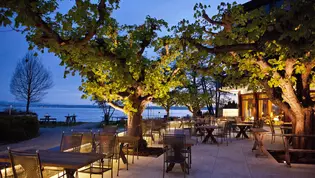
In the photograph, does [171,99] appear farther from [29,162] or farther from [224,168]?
[29,162]

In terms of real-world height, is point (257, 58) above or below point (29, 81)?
below

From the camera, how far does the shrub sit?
1168cm

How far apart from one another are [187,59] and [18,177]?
585cm

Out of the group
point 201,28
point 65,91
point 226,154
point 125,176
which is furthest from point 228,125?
point 65,91

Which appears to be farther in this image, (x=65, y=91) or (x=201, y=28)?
(x=65, y=91)

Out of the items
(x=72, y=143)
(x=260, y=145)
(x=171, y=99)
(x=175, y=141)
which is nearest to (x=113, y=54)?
(x=72, y=143)

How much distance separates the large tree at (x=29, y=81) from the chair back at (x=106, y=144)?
57.7 feet

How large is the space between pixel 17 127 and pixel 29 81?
32.9 ft

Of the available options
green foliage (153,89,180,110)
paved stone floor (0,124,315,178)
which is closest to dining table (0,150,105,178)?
paved stone floor (0,124,315,178)

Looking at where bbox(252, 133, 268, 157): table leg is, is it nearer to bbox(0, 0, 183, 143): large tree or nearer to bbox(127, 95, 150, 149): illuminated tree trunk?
bbox(0, 0, 183, 143): large tree

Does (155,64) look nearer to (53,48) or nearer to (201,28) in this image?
(201,28)

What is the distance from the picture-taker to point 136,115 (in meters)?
8.67

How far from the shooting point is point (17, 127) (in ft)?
40.0

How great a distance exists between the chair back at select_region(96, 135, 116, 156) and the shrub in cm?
817
